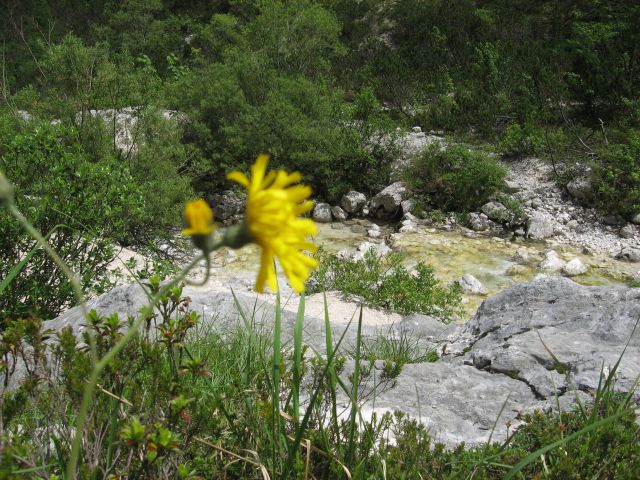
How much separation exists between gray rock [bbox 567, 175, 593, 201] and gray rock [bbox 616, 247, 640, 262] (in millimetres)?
1228

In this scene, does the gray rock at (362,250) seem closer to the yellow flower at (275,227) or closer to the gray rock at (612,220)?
the gray rock at (612,220)

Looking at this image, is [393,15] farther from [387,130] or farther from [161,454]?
[161,454]

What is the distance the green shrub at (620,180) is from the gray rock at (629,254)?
774mm

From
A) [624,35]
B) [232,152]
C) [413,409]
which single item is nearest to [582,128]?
[624,35]

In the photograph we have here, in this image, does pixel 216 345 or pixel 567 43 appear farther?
pixel 567 43

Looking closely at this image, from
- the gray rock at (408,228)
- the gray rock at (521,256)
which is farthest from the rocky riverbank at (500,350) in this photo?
the gray rock at (408,228)

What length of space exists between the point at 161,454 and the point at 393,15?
14.4 m

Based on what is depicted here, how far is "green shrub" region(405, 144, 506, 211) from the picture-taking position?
27.5ft

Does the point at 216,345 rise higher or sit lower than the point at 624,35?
lower

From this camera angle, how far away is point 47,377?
1.24m

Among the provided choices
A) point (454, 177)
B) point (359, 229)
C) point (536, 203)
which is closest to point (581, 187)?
point (536, 203)

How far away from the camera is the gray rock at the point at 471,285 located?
20.5ft

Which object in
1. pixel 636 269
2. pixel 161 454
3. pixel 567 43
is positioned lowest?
pixel 636 269

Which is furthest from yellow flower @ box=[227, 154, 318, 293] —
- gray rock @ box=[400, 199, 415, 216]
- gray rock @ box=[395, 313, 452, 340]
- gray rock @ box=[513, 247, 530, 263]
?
gray rock @ box=[400, 199, 415, 216]
